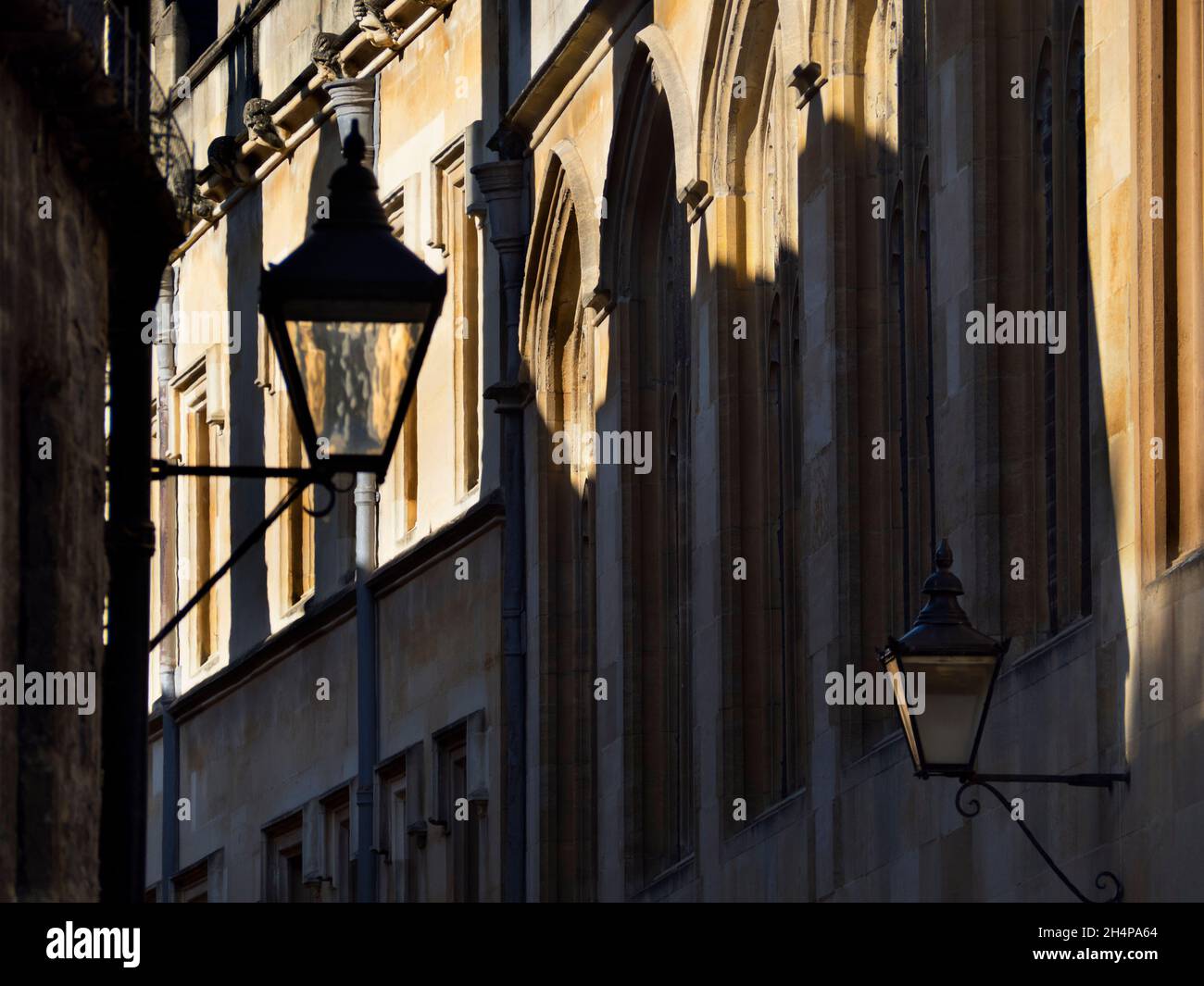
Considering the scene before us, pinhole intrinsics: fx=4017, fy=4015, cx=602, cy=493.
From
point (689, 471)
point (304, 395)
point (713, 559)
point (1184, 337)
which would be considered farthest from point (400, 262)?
point (689, 471)

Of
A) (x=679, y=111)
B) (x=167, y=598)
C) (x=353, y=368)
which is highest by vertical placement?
(x=679, y=111)

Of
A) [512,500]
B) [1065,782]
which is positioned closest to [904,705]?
[1065,782]

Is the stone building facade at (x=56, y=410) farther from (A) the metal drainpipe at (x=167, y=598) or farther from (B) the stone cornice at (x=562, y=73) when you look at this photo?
(A) the metal drainpipe at (x=167, y=598)

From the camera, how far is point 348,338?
10789mm

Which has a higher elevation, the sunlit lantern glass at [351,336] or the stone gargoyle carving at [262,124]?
the stone gargoyle carving at [262,124]

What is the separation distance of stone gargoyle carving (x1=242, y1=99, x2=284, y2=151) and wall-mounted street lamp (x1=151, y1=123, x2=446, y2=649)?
2647cm

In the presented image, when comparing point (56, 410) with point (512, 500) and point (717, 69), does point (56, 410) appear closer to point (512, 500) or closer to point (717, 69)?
point (717, 69)

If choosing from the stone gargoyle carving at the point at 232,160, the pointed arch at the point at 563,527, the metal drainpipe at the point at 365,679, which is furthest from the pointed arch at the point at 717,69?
the stone gargoyle carving at the point at 232,160

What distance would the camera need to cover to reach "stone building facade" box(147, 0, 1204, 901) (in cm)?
1725

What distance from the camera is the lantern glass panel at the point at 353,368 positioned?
10773 mm

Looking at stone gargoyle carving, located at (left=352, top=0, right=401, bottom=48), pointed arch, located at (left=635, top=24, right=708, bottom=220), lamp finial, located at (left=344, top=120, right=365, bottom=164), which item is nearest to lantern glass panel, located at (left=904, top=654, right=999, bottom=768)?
lamp finial, located at (left=344, top=120, right=365, bottom=164)

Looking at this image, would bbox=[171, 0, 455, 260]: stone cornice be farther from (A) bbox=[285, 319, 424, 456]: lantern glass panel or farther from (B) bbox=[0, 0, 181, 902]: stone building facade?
(A) bbox=[285, 319, 424, 456]: lantern glass panel

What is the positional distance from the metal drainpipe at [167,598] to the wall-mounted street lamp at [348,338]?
28.7 meters

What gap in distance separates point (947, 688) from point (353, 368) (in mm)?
5938
